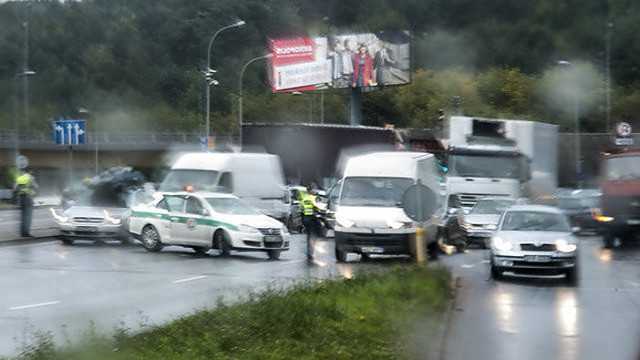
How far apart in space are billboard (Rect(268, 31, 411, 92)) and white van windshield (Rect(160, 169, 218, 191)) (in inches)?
1240

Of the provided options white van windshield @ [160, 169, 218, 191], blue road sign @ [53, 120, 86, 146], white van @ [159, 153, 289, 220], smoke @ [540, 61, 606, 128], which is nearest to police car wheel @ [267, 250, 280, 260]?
white van @ [159, 153, 289, 220]

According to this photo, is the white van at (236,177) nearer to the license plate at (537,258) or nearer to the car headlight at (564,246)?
the license plate at (537,258)

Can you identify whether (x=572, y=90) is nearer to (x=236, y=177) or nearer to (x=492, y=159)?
(x=492, y=159)

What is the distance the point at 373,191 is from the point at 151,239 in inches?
213

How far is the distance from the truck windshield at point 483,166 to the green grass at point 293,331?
19.4 m

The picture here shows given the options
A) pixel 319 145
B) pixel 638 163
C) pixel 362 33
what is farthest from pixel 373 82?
pixel 638 163

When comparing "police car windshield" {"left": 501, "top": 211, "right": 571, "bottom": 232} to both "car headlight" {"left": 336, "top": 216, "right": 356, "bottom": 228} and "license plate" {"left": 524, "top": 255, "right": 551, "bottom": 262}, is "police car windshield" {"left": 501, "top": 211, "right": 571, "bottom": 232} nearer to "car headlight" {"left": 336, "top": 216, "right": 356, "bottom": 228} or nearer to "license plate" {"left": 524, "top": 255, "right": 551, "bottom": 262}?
"license plate" {"left": 524, "top": 255, "right": 551, "bottom": 262}

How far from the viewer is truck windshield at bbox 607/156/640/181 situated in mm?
28922

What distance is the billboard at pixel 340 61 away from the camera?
194ft

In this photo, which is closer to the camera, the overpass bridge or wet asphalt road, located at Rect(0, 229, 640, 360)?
wet asphalt road, located at Rect(0, 229, 640, 360)

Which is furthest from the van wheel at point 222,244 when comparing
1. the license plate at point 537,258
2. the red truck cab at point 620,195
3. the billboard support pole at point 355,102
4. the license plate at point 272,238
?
the billboard support pole at point 355,102

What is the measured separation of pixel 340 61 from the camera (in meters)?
60.0

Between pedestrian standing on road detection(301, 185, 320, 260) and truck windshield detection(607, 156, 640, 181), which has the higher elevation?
truck windshield detection(607, 156, 640, 181)

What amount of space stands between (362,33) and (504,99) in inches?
1084
